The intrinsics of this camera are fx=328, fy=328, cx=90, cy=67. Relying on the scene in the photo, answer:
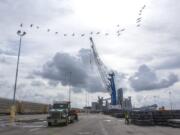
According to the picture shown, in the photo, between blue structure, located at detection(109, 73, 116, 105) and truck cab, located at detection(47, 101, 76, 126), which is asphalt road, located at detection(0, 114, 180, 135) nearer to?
truck cab, located at detection(47, 101, 76, 126)

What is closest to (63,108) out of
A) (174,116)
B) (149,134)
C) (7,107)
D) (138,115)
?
(138,115)

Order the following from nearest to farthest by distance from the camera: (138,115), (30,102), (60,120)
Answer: (60,120) < (138,115) < (30,102)

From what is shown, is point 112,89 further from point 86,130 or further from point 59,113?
point 86,130

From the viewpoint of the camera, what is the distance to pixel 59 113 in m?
43.0

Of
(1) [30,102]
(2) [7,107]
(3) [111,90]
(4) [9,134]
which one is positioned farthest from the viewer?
(3) [111,90]

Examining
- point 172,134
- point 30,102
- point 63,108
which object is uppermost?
point 30,102

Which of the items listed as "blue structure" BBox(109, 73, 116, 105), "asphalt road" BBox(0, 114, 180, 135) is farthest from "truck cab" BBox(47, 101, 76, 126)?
"blue structure" BBox(109, 73, 116, 105)

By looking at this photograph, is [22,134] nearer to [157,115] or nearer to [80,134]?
[80,134]

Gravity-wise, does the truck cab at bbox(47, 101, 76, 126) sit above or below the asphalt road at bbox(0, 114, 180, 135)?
above

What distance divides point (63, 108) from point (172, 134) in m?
19.9

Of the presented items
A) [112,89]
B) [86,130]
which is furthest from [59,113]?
[112,89]

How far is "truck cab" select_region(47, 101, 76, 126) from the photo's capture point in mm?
42562

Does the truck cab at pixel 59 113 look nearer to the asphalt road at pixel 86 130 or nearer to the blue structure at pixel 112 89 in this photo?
the asphalt road at pixel 86 130

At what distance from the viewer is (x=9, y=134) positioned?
27.1 metres
